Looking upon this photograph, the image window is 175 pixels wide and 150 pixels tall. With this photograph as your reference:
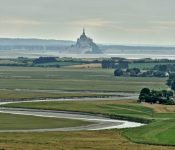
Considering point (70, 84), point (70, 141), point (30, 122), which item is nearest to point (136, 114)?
point (30, 122)

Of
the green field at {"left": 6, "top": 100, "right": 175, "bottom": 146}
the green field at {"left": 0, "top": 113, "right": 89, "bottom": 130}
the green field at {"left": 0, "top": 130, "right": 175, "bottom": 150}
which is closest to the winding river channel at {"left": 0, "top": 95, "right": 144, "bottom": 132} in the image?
the green field at {"left": 0, "top": 113, "right": 89, "bottom": 130}

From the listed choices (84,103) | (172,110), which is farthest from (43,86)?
(172,110)

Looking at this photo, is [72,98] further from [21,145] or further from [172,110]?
[21,145]

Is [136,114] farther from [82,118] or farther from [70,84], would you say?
[70,84]

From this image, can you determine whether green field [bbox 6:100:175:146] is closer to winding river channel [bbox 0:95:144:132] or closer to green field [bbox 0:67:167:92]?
winding river channel [bbox 0:95:144:132]

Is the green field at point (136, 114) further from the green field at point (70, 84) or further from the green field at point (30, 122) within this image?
the green field at point (70, 84)

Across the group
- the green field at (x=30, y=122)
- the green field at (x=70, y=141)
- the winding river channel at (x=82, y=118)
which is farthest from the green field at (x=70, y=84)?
the green field at (x=70, y=141)
